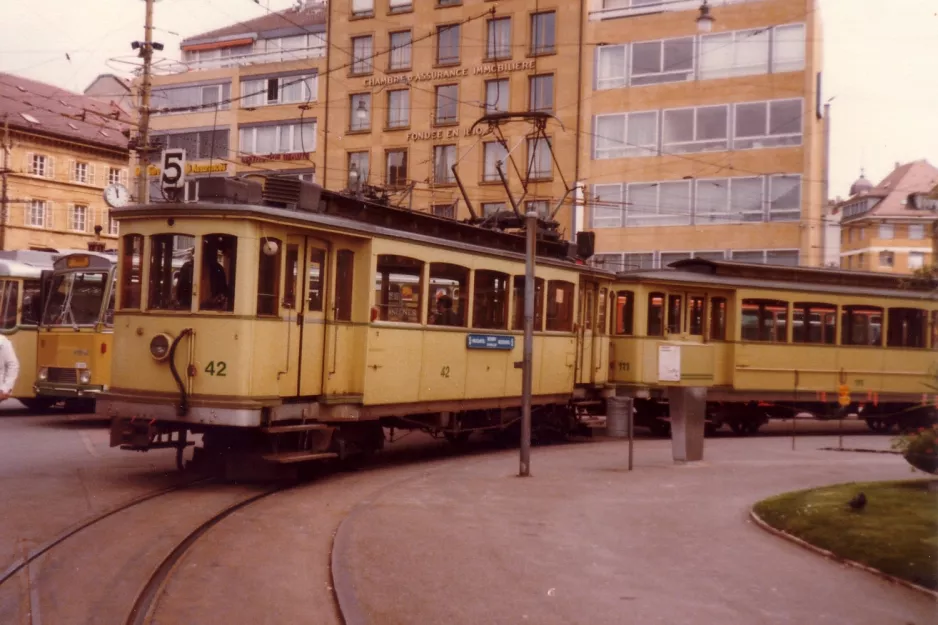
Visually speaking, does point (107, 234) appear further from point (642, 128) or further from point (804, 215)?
point (804, 215)

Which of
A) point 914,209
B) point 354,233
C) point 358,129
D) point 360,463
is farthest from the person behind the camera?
point 358,129

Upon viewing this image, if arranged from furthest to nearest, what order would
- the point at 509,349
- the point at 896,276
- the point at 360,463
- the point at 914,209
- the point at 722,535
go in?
the point at 896,276, the point at 509,349, the point at 360,463, the point at 722,535, the point at 914,209

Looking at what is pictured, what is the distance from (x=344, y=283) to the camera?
1317cm

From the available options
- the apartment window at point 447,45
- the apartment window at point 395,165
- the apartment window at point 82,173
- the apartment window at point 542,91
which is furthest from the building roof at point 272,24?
the apartment window at point 542,91

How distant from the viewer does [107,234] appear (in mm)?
49812

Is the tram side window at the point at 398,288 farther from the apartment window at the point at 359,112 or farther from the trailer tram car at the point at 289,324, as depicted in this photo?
the apartment window at the point at 359,112

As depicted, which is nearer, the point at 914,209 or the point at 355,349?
the point at 914,209

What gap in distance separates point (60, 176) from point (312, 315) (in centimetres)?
3730

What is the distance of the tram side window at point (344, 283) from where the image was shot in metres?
13.0

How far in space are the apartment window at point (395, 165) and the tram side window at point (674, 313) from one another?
79.2ft

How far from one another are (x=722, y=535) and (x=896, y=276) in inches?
599

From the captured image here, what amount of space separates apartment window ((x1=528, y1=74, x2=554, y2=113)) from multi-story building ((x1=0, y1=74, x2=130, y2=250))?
1597 cm

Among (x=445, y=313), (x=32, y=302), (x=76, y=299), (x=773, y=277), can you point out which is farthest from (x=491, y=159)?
(x=445, y=313)

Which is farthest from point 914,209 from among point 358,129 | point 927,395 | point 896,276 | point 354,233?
point 358,129
